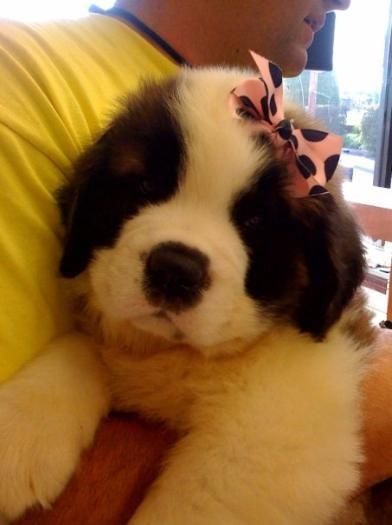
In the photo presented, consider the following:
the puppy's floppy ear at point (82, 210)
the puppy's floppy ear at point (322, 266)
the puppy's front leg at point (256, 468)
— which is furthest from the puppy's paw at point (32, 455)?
the puppy's floppy ear at point (322, 266)

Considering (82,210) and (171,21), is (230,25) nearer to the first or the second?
(171,21)

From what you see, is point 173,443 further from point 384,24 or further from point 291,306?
point 384,24

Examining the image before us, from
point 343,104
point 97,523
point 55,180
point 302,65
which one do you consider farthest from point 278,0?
point 343,104

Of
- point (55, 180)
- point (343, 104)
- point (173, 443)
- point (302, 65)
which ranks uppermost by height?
point (55, 180)

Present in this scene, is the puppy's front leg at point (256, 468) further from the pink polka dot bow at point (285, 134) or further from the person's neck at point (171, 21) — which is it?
the person's neck at point (171, 21)

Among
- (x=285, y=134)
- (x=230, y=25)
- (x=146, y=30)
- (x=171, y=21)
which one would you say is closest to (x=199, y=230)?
(x=285, y=134)

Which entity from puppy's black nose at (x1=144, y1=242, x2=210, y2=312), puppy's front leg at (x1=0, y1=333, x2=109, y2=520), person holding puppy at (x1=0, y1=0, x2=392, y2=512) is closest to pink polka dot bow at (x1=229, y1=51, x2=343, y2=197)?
puppy's black nose at (x1=144, y1=242, x2=210, y2=312)
